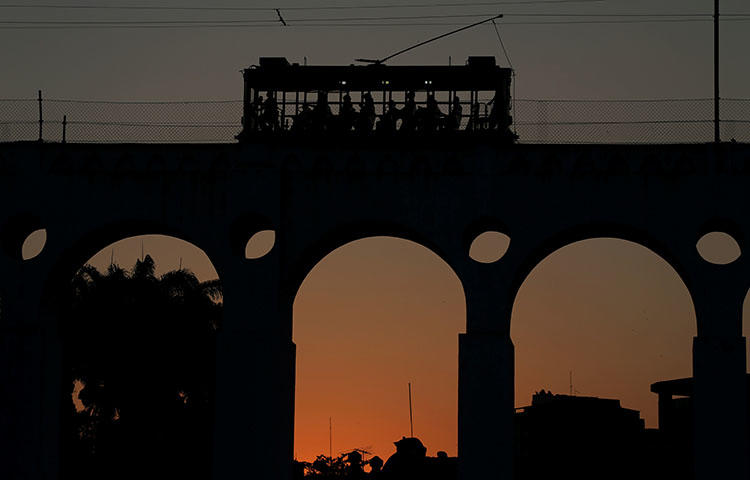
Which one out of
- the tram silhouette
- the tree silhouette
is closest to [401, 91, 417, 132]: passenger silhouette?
the tram silhouette

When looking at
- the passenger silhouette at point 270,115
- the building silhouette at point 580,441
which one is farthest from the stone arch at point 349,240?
the building silhouette at point 580,441

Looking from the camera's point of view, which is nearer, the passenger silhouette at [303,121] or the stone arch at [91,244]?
the stone arch at [91,244]

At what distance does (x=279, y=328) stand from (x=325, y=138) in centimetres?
597

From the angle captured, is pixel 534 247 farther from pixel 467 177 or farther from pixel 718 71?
A: pixel 718 71

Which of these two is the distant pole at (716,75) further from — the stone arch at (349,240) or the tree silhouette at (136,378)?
the tree silhouette at (136,378)

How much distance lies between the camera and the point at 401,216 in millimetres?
60000

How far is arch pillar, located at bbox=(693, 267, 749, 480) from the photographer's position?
188 ft

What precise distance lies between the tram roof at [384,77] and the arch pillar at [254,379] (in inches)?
239

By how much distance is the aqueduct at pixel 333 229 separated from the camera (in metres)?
58.5

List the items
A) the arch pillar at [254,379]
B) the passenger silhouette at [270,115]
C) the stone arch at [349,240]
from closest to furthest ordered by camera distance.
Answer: the arch pillar at [254,379], the stone arch at [349,240], the passenger silhouette at [270,115]

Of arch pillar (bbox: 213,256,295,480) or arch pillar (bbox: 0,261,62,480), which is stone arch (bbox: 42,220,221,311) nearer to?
arch pillar (bbox: 0,261,62,480)

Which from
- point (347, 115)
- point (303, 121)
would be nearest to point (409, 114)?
point (347, 115)

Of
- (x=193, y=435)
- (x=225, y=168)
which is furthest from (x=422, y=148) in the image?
(x=193, y=435)

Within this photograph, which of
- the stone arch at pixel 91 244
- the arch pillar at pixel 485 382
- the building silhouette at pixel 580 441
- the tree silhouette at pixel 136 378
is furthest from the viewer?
the tree silhouette at pixel 136 378
